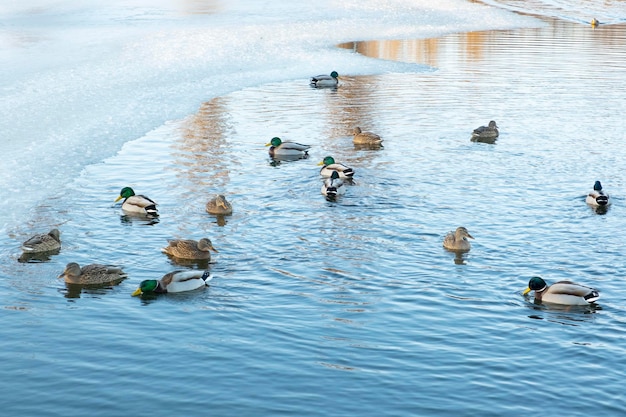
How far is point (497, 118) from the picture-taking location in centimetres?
2294

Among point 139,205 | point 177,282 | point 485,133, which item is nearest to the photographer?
point 177,282

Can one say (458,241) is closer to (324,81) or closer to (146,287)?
(146,287)

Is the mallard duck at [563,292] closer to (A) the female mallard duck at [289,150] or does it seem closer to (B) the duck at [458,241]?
(B) the duck at [458,241]

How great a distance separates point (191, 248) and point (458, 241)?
3719 millimetres

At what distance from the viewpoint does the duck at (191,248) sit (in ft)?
42.4

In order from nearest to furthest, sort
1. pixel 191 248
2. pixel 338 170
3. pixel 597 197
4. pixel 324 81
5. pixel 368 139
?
1. pixel 191 248
2. pixel 597 197
3. pixel 338 170
4. pixel 368 139
5. pixel 324 81

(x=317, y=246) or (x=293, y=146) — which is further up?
(x=293, y=146)

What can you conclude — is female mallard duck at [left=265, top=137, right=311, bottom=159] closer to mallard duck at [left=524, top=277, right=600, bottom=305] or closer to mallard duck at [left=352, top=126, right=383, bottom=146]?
mallard duck at [left=352, top=126, right=383, bottom=146]

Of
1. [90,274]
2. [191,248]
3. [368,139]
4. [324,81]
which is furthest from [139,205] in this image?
[324,81]

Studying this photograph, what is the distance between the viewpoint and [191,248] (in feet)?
42.5

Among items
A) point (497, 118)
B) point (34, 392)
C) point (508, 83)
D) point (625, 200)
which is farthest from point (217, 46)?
point (34, 392)

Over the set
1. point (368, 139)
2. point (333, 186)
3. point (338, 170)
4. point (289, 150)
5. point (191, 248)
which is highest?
point (368, 139)

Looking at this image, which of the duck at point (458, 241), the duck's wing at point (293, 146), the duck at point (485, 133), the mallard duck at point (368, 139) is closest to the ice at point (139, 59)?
the duck's wing at point (293, 146)

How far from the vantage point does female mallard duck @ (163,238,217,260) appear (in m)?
12.9
